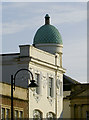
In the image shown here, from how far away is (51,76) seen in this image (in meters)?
55.8

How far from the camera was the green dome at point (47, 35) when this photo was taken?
5706 centimetres

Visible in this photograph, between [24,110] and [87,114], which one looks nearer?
[24,110]

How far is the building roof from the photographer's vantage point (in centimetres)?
5706

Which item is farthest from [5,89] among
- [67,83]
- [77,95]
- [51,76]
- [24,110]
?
[67,83]

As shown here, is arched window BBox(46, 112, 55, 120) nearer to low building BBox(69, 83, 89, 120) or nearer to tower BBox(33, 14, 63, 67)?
tower BBox(33, 14, 63, 67)

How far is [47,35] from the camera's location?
57031 millimetres

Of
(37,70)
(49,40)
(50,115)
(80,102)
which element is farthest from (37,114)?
(80,102)

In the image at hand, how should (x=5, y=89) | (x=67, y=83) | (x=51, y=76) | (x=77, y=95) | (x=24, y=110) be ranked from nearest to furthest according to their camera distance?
(x=5, y=89) < (x=24, y=110) < (x=51, y=76) < (x=77, y=95) < (x=67, y=83)

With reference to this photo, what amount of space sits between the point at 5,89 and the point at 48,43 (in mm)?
11904

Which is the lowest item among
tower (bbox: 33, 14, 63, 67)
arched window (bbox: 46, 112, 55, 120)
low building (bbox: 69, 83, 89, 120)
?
arched window (bbox: 46, 112, 55, 120)

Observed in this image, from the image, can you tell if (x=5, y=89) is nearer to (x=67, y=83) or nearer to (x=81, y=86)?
(x=81, y=86)

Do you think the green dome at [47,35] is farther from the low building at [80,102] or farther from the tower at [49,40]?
the low building at [80,102]

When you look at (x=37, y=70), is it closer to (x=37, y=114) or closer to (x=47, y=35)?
(x=37, y=114)

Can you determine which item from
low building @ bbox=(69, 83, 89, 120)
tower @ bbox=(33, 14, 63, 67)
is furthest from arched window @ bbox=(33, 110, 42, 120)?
low building @ bbox=(69, 83, 89, 120)
